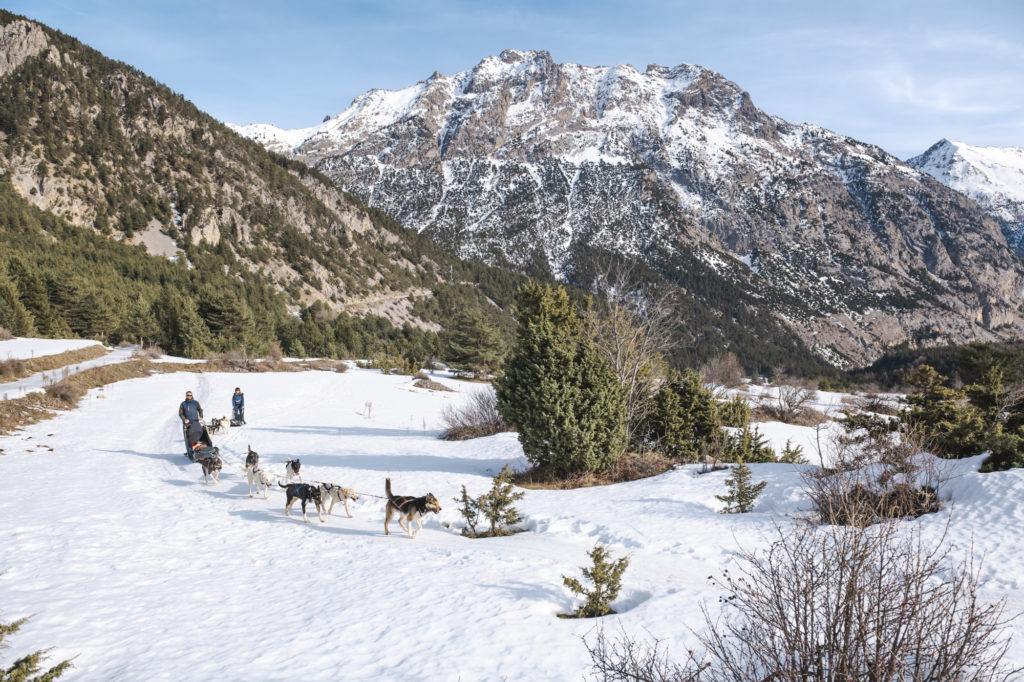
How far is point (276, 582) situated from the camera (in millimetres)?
6219

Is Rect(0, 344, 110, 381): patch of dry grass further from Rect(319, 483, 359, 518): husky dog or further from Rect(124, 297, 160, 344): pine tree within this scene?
Rect(319, 483, 359, 518): husky dog

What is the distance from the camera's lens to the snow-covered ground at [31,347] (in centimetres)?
2431

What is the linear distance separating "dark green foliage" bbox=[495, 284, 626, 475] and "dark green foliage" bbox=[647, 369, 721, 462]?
2.63m

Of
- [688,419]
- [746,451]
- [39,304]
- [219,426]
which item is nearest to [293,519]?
[219,426]

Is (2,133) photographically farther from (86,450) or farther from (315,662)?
(315,662)

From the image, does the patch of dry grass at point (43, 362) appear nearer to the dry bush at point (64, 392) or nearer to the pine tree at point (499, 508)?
the dry bush at point (64, 392)

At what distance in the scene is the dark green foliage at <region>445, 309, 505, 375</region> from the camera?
4453 centimetres

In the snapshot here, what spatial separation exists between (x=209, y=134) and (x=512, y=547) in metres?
135

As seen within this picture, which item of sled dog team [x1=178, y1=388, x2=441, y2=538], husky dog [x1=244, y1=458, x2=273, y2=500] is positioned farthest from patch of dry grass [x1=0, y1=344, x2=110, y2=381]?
husky dog [x1=244, y1=458, x2=273, y2=500]

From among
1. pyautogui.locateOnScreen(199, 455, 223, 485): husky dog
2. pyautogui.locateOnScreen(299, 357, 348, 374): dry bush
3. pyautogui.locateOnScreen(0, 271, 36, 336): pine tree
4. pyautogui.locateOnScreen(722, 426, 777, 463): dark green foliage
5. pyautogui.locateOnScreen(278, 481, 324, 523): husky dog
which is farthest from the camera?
pyautogui.locateOnScreen(299, 357, 348, 374): dry bush

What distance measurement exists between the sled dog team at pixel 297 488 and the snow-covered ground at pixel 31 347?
1780cm

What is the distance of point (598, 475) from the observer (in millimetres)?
13320

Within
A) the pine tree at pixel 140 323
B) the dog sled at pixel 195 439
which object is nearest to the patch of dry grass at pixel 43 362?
the dog sled at pixel 195 439

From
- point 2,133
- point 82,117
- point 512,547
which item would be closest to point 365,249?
point 82,117
